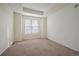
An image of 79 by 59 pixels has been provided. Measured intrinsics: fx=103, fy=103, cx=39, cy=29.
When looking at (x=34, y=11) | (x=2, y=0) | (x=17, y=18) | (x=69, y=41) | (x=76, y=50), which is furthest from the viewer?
(x=34, y=11)

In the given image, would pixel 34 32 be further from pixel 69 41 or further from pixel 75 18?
pixel 75 18

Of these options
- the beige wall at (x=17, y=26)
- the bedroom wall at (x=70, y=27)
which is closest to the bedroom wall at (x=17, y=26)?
the beige wall at (x=17, y=26)

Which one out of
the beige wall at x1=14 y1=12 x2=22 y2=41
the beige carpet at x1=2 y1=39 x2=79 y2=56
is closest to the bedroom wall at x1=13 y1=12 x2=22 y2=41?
the beige wall at x1=14 y1=12 x2=22 y2=41

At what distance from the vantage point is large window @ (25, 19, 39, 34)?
8.61 meters

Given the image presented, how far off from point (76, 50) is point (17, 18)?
4.51 meters

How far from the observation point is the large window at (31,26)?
8.61 metres

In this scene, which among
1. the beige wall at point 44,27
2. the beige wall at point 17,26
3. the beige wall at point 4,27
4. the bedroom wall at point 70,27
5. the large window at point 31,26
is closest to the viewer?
the beige wall at point 4,27

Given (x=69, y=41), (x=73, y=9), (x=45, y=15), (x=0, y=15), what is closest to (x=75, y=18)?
(x=73, y=9)

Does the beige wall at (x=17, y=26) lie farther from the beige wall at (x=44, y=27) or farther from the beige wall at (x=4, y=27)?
the beige wall at (x=44, y=27)

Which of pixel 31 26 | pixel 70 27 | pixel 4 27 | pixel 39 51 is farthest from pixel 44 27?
pixel 4 27

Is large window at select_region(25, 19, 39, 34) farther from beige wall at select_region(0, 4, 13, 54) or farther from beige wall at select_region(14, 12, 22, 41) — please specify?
beige wall at select_region(0, 4, 13, 54)

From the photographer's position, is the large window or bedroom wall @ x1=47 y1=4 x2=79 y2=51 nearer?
bedroom wall @ x1=47 y1=4 x2=79 y2=51

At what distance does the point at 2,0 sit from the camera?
2.46 metres

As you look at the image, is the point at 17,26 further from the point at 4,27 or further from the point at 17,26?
the point at 4,27
